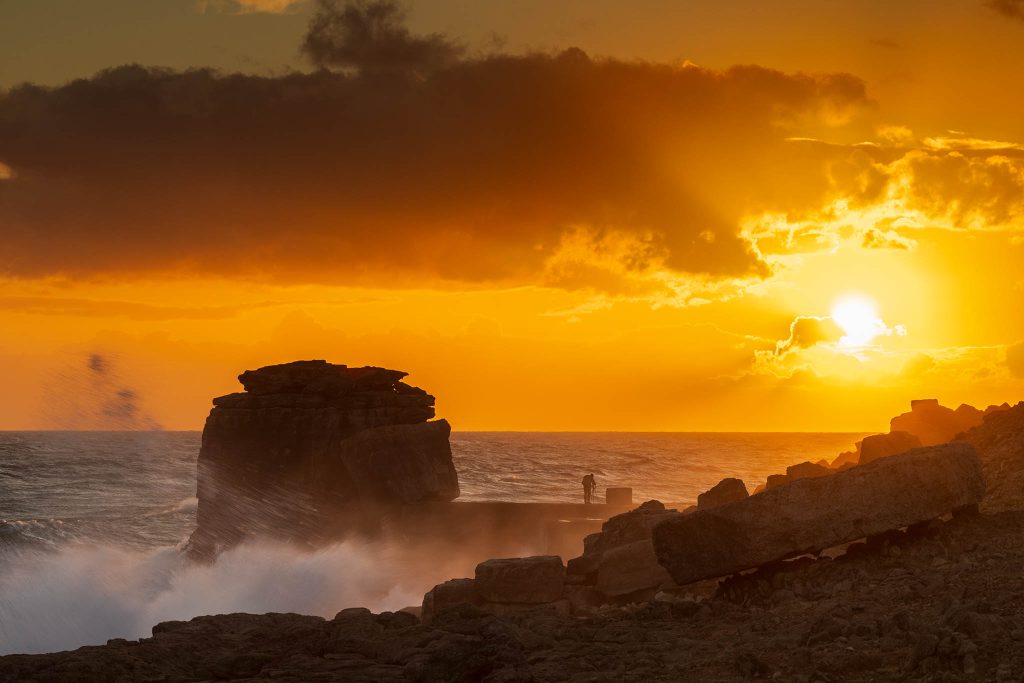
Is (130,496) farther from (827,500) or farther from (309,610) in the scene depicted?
(827,500)

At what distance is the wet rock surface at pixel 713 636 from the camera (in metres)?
8.51

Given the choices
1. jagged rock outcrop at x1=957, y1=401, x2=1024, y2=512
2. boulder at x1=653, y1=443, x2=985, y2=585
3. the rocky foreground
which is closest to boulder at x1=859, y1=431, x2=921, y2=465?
jagged rock outcrop at x1=957, y1=401, x2=1024, y2=512

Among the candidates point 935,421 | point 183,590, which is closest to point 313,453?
point 183,590

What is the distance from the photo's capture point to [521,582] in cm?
1465

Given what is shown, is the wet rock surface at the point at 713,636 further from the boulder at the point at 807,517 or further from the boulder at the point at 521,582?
the boulder at the point at 521,582

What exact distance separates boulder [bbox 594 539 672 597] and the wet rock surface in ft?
3.53

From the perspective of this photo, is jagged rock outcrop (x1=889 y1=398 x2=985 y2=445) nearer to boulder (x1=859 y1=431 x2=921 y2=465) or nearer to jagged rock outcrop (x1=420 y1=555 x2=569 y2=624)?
boulder (x1=859 y1=431 x2=921 y2=465)

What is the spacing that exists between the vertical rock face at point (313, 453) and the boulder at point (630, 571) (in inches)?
657

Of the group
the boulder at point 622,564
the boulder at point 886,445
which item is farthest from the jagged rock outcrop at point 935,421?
the boulder at point 622,564

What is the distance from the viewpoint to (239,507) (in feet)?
111

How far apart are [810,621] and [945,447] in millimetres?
4610

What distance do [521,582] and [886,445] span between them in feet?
28.3

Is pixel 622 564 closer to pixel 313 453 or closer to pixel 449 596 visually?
pixel 449 596

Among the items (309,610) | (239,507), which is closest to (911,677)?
(309,610)
